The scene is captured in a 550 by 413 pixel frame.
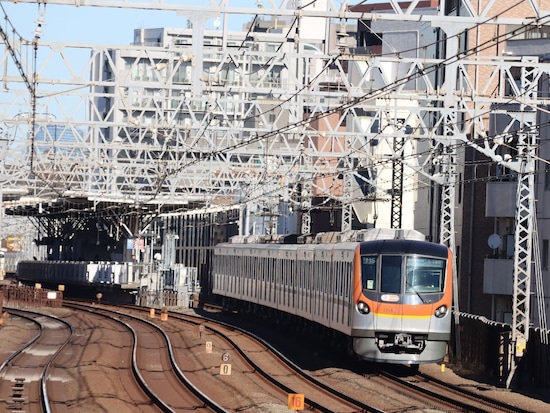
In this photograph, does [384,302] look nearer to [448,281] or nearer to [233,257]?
[448,281]

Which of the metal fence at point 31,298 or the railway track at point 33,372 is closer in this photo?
the railway track at point 33,372

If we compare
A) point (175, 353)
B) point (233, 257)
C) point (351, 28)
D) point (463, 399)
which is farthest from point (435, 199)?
point (351, 28)

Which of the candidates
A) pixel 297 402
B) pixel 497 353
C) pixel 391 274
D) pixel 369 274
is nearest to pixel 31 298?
pixel 369 274

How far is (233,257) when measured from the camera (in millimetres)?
43531

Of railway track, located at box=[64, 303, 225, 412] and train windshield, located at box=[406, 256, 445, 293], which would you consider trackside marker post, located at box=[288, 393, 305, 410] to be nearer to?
railway track, located at box=[64, 303, 225, 412]

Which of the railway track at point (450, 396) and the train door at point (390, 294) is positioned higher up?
the train door at point (390, 294)

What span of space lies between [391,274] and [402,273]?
0.20m

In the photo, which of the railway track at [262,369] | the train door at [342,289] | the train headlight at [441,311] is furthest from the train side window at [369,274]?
the railway track at [262,369]

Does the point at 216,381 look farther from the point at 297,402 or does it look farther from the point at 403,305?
the point at 297,402

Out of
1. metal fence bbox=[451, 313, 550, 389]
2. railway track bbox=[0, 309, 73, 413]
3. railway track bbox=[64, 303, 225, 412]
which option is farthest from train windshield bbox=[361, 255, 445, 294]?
railway track bbox=[0, 309, 73, 413]

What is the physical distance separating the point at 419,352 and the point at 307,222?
20952mm

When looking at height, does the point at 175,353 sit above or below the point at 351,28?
below

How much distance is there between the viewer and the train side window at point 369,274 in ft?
73.4

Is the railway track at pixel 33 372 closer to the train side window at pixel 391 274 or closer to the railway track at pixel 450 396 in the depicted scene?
the railway track at pixel 450 396
